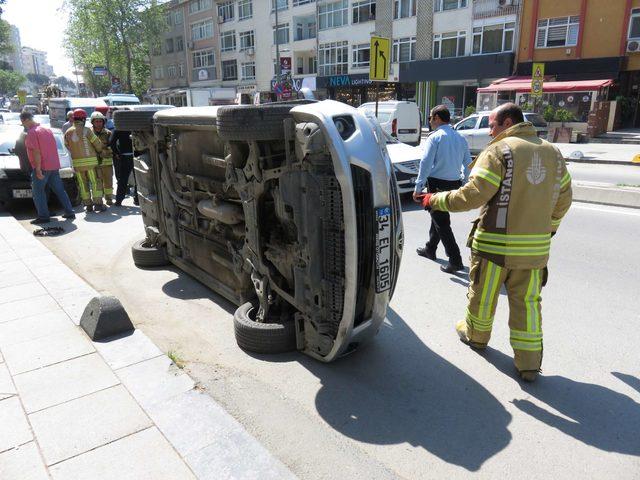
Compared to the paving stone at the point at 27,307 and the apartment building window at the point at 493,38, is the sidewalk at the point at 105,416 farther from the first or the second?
the apartment building window at the point at 493,38

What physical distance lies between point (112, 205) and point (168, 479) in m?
8.62

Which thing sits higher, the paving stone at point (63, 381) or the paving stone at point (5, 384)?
the paving stone at point (63, 381)

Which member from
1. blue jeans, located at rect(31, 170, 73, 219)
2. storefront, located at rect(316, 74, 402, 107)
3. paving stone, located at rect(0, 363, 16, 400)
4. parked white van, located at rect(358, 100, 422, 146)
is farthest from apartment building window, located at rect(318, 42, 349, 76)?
paving stone, located at rect(0, 363, 16, 400)

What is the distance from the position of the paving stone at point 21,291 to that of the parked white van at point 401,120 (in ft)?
49.5

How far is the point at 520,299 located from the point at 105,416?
285cm

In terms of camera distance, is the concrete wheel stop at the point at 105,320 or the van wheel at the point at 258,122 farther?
the concrete wheel stop at the point at 105,320

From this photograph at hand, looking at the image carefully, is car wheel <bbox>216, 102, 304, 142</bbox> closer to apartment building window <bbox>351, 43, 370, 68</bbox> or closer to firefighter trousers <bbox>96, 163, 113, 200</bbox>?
firefighter trousers <bbox>96, 163, 113, 200</bbox>

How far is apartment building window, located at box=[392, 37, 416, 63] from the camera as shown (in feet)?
114

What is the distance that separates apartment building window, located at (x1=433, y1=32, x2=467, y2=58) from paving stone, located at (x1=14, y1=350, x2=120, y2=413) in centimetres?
3304

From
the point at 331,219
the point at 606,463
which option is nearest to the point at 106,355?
the point at 331,219

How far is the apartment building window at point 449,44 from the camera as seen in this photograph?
32.2 meters

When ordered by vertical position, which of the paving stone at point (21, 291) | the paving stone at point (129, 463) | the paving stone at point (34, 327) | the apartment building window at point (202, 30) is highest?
the apartment building window at point (202, 30)

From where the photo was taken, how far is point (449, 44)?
3288 centimetres

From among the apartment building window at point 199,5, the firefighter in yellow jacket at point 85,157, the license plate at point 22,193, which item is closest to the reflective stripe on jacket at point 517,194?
the firefighter in yellow jacket at point 85,157
